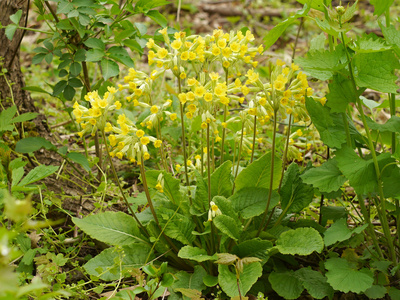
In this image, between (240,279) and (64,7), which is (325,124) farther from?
(64,7)

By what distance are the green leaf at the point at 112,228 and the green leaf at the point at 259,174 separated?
0.60 m

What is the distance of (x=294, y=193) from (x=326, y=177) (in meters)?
0.26

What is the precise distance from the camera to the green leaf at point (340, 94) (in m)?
1.69

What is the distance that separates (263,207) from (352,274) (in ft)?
1.61

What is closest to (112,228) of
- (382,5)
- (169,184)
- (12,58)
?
(169,184)

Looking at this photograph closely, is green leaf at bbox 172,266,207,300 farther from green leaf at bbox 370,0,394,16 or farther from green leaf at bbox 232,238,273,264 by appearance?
green leaf at bbox 370,0,394,16

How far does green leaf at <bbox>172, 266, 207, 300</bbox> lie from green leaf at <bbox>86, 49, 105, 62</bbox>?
3.91ft

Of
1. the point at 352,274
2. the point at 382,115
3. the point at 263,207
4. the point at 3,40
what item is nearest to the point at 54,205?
the point at 3,40

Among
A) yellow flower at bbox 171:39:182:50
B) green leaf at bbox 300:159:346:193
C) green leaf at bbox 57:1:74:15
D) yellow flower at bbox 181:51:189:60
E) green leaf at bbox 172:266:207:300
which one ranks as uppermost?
green leaf at bbox 57:1:74:15

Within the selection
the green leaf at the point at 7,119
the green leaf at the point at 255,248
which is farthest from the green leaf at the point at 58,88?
the green leaf at the point at 255,248

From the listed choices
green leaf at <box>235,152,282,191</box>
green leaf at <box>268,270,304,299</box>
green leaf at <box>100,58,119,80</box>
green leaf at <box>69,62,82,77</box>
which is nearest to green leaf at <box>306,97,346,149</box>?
green leaf at <box>235,152,282,191</box>

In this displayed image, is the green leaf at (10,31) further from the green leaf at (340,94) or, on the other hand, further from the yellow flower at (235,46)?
the green leaf at (340,94)

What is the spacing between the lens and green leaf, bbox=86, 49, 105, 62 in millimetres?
2061

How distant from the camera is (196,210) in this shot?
2.00 m
